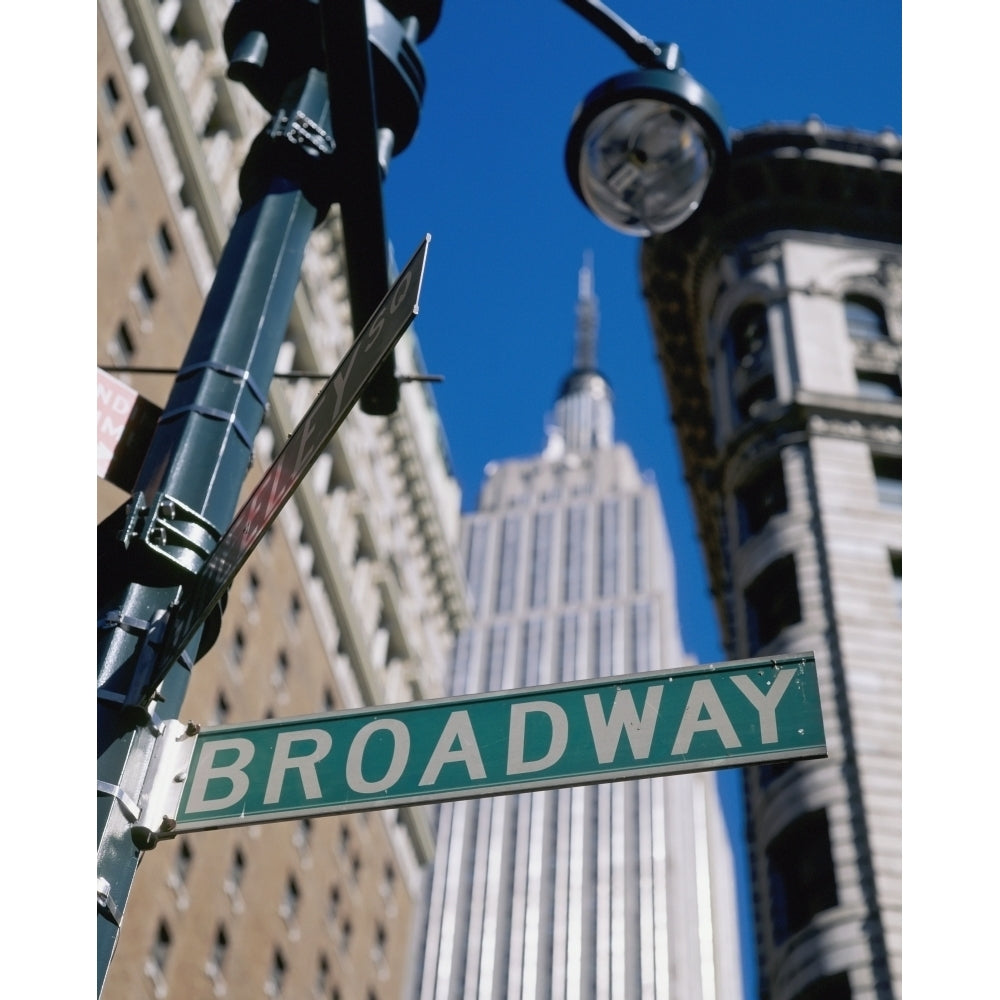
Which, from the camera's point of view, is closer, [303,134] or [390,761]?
[390,761]

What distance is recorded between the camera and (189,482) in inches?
203

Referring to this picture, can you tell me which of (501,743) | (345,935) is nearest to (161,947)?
(345,935)

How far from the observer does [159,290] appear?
45.1 m

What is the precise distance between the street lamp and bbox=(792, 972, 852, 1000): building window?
17.9 meters

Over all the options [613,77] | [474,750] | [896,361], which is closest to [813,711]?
[474,750]

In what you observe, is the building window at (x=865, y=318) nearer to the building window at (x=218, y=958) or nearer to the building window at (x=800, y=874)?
the building window at (x=800, y=874)

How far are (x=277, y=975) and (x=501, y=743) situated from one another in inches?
1812

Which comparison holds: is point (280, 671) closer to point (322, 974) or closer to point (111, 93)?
point (322, 974)

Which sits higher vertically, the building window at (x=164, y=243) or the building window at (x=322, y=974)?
the building window at (x=164, y=243)

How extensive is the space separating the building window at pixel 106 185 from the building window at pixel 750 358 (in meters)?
18.5

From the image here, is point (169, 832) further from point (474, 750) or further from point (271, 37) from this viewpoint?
point (271, 37)

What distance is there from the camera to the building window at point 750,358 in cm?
3550

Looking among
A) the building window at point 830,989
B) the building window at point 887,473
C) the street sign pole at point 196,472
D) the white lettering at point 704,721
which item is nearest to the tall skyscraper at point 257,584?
the building window at point 887,473
